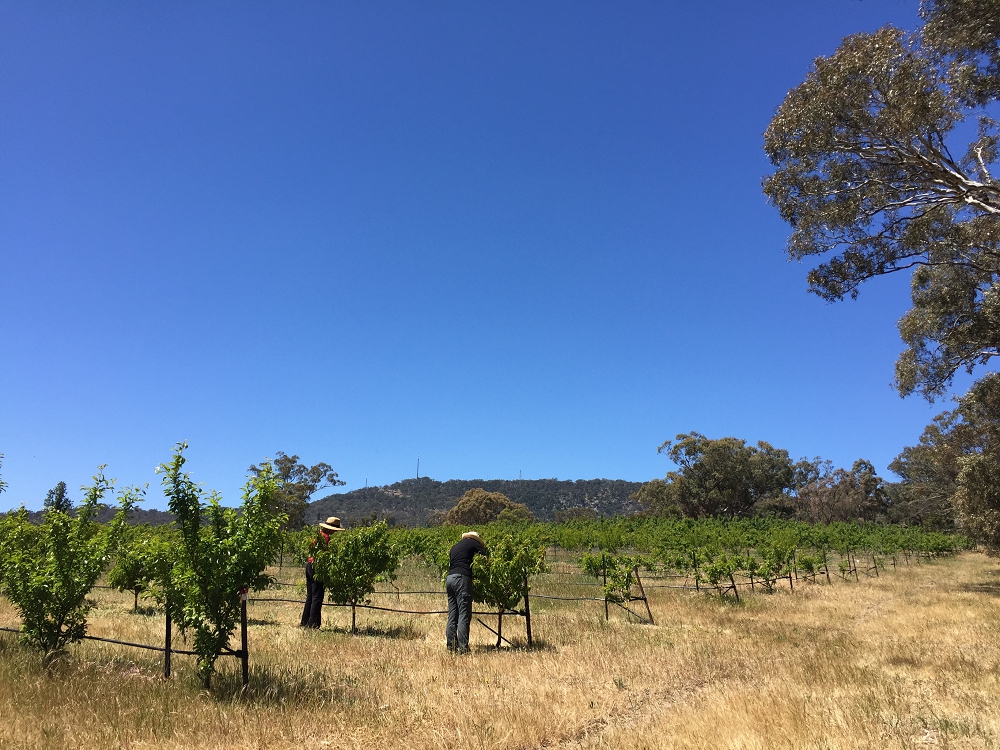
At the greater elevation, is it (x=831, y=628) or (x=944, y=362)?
(x=944, y=362)

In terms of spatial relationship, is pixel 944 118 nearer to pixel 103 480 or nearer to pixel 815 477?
pixel 103 480

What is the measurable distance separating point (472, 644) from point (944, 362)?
51.9ft

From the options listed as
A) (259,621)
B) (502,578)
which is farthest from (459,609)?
(259,621)

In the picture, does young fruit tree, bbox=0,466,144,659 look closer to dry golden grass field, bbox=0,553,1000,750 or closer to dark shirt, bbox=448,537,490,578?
dry golden grass field, bbox=0,553,1000,750

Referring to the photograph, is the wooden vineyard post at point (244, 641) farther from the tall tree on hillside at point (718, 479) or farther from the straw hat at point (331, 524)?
the tall tree on hillside at point (718, 479)

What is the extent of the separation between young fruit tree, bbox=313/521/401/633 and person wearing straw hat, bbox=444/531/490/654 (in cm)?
321

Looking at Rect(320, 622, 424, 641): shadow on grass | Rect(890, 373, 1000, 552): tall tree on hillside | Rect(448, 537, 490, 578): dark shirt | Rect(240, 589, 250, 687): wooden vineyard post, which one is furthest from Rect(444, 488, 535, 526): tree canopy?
Rect(240, 589, 250, 687): wooden vineyard post

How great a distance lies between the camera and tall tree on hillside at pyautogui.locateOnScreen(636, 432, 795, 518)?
232 feet

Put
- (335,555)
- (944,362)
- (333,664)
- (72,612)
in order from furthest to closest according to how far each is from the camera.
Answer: (944,362) < (335,555) < (333,664) < (72,612)

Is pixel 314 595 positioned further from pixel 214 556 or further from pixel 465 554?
pixel 214 556

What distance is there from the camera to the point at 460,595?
9539 mm

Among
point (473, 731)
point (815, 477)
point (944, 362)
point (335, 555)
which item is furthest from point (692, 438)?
point (473, 731)

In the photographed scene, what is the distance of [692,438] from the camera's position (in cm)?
7194

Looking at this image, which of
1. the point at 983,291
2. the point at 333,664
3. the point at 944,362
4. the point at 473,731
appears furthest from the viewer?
the point at 944,362
